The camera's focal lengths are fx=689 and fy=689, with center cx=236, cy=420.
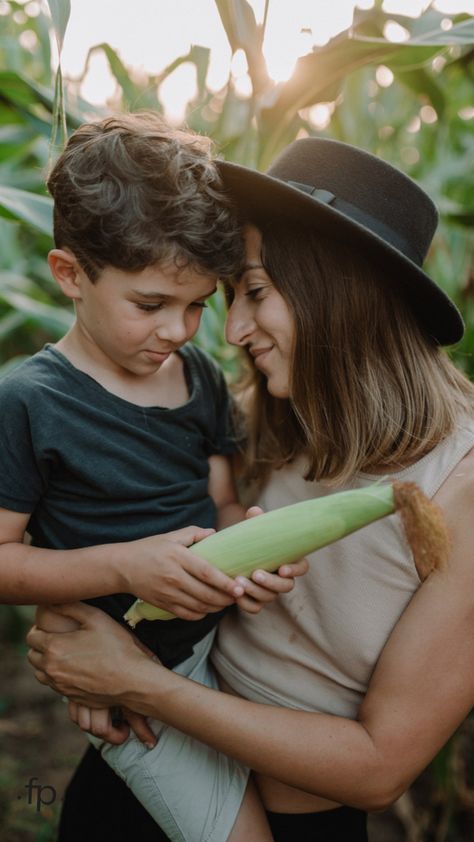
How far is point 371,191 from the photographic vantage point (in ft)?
4.08

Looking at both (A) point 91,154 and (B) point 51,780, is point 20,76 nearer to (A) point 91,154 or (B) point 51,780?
(A) point 91,154

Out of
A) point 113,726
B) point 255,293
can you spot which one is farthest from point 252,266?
point 113,726

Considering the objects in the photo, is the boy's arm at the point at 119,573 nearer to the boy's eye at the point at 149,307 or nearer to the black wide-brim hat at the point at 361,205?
the boy's eye at the point at 149,307

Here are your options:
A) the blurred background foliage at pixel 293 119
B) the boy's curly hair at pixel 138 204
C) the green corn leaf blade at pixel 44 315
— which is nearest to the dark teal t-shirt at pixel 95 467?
the boy's curly hair at pixel 138 204

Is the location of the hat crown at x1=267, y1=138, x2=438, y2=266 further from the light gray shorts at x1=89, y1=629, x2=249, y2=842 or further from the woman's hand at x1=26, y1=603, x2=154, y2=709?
the light gray shorts at x1=89, y1=629, x2=249, y2=842

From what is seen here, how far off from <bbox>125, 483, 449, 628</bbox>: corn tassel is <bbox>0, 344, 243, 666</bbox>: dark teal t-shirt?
0.32 m

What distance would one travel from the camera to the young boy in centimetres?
123

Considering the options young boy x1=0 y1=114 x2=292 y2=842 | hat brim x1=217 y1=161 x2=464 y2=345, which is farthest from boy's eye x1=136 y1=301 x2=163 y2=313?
hat brim x1=217 y1=161 x2=464 y2=345

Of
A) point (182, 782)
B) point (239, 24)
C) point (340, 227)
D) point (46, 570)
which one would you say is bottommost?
point (182, 782)

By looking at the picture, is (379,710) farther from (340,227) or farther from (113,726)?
(340,227)

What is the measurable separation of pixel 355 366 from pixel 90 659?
730 mm

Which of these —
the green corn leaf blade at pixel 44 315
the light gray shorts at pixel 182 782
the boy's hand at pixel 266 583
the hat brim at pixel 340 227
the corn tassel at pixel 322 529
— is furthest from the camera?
the green corn leaf blade at pixel 44 315

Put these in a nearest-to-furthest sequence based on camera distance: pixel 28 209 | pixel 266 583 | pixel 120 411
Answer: pixel 266 583 < pixel 120 411 < pixel 28 209

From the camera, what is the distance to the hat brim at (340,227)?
1166 millimetres
